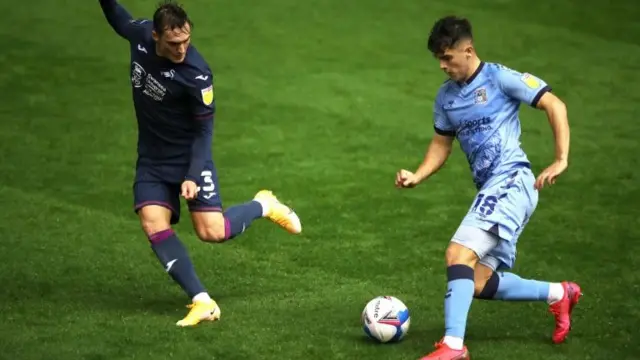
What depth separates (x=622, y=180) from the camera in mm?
8742

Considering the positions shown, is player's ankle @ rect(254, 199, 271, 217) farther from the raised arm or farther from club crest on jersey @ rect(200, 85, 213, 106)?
the raised arm

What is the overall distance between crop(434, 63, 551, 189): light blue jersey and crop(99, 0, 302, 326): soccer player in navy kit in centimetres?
136

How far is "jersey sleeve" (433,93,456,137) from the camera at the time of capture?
19.5ft

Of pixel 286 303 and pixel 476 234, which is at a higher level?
pixel 476 234

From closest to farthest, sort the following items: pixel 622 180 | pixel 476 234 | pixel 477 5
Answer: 1. pixel 476 234
2. pixel 622 180
3. pixel 477 5

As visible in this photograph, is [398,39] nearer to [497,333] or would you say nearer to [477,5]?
[477,5]

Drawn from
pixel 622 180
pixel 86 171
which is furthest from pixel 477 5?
pixel 86 171

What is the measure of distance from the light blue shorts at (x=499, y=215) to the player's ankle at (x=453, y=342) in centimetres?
42

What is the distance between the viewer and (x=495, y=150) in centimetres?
574

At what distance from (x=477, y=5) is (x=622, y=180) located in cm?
504

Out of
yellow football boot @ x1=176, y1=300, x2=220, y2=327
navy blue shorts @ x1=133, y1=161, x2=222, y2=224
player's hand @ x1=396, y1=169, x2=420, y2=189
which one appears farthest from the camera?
navy blue shorts @ x1=133, y1=161, x2=222, y2=224

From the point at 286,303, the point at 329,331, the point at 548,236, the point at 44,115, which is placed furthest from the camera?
the point at 44,115

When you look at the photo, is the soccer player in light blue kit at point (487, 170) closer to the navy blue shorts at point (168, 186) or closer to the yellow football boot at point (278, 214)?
the navy blue shorts at point (168, 186)

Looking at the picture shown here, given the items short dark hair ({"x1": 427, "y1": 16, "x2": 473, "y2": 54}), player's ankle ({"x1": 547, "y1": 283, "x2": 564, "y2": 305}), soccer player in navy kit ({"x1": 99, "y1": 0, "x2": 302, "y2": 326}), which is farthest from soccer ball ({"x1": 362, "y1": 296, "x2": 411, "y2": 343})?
short dark hair ({"x1": 427, "y1": 16, "x2": 473, "y2": 54})
